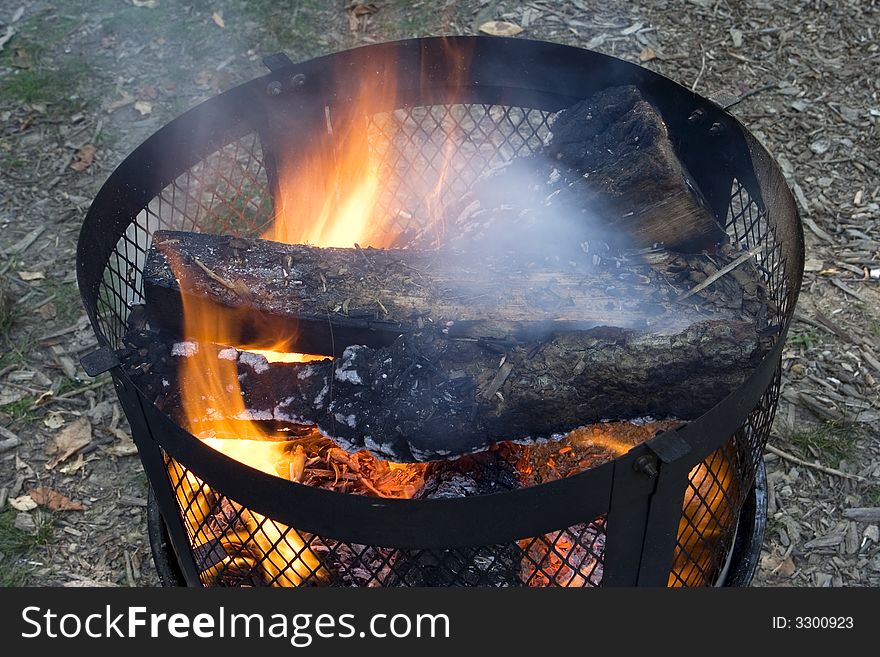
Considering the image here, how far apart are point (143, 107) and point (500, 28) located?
2.07 metres

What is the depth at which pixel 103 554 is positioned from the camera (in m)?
3.14

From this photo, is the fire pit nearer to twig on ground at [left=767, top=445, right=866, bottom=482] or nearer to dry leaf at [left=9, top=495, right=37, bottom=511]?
twig on ground at [left=767, top=445, right=866, bottom=482]

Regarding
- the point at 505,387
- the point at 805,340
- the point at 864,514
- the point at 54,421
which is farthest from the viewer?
the point at 805,340

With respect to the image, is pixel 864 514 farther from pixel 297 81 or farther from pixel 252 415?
pixel 297 81

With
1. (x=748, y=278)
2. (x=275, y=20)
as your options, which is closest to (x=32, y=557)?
(x=748, y=278)

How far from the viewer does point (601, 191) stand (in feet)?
8.75

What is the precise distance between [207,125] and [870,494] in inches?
103

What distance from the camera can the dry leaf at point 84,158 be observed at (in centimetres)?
457

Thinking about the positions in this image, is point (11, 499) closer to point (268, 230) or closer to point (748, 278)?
point (268, 230)

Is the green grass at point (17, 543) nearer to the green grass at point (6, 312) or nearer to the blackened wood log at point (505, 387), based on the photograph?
the green grass at point (6, 312)

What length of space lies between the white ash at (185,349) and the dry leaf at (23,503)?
4.12 ft

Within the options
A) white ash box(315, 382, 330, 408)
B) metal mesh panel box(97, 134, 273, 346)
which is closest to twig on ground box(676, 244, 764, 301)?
white ash box(315, 382, 330, 408)

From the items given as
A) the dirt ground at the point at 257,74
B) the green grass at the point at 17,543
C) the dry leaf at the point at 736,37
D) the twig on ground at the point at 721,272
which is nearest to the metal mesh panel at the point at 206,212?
the dirt ground at the point at 257,74

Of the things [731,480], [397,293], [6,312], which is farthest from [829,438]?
[6,312]
